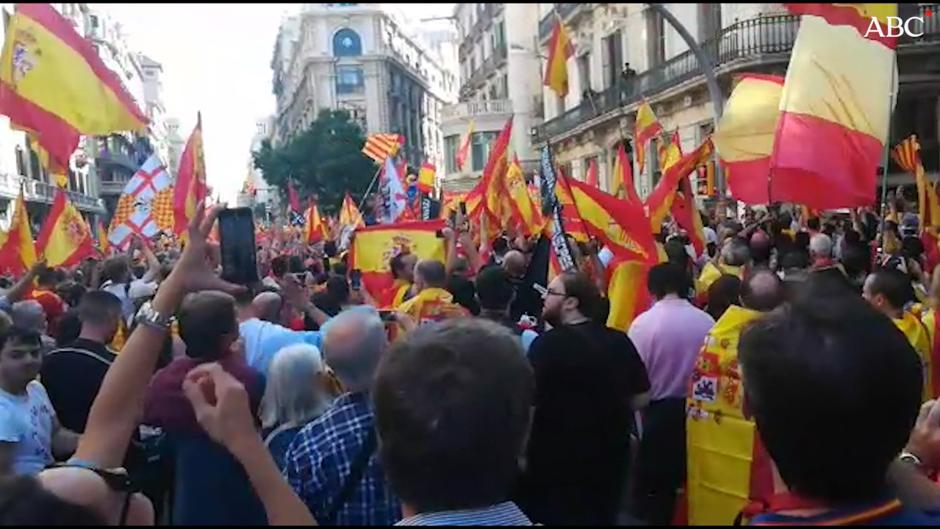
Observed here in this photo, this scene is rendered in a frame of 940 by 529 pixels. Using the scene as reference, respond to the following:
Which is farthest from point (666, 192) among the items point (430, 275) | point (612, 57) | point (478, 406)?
point (612, 57)

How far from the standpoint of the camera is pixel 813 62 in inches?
226

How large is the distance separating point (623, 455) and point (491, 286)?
60.0 inches

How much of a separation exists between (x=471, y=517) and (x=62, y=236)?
9177 mm

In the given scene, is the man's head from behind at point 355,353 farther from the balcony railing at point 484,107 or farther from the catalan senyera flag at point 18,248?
the balcony railing at point 484,107

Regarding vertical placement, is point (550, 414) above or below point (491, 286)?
below

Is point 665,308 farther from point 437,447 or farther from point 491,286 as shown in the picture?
point 437,447

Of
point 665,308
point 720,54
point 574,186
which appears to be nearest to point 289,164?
point 720,54

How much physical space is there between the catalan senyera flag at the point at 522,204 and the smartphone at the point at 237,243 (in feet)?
28.9

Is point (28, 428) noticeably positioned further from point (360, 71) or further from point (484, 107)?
point (360, 71)

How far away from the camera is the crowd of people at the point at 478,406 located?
1.64 meters

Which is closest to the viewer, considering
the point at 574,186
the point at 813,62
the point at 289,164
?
the point at 813,62

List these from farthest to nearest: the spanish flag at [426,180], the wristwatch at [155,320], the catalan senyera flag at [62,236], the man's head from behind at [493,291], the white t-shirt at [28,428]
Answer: the spanish flag at [426,180] < the catalan senyera flag at [62,236] < the man's head from behind at [493,291] < the white t-shirt at [28,428] < the wristwatch at [155,320]

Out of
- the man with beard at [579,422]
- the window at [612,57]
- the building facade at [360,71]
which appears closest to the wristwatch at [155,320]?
the man with beard at [579,422]

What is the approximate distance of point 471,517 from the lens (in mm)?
1829
